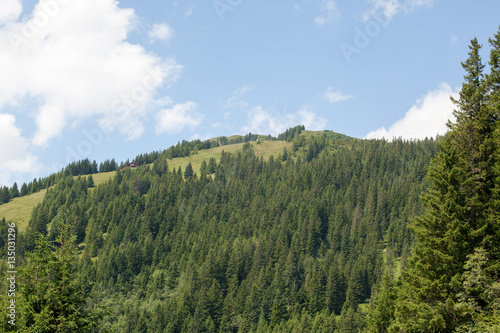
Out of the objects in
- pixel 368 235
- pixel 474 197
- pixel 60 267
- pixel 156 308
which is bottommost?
pixel 156 308

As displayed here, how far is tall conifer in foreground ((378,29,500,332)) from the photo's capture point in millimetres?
28484

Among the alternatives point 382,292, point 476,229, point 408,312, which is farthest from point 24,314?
point 382,292

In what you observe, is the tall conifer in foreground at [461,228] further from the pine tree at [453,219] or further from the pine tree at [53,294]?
the pine tree at [53,294]

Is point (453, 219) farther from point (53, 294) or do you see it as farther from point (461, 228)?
point (53, 294)

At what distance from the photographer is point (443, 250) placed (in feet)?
103

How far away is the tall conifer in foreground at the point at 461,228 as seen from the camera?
28.5m

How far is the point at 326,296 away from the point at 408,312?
124 m

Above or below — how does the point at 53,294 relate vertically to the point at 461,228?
below

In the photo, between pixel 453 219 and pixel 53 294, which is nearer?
pixel 53 294

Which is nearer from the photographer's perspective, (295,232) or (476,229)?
(476,229)

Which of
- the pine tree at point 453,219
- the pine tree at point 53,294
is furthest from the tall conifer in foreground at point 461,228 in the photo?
the pine tree at point 53,294

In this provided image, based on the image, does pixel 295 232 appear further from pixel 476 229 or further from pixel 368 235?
pixel 476 229

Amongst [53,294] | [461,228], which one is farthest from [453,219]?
[53,294]

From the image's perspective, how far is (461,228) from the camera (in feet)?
99.5
